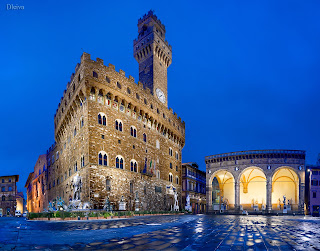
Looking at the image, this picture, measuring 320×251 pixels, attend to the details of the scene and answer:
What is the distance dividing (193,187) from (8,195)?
45.8 metres

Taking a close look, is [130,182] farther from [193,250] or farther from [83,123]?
[193,250]

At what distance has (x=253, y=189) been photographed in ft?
185

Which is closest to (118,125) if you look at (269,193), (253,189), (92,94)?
(92,94)

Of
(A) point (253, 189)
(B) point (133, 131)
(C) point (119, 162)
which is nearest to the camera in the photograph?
(C) point (119, 162)

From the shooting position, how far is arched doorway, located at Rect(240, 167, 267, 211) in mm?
54969

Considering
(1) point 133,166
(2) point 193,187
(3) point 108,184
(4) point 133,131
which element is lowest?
(2) point 193,187

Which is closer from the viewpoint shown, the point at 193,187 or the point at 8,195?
the point at 193,187

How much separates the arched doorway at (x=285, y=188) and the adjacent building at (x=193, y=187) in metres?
16.4

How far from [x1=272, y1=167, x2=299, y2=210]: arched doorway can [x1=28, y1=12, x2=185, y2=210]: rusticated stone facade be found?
22.9 metres

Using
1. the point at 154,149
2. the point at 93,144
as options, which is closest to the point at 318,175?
the point at 154,149

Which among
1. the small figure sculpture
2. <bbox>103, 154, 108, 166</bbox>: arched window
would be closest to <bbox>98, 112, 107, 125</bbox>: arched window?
<bbox>103, 154, 108, 166</bbox>: arched window

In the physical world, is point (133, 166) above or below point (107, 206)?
above

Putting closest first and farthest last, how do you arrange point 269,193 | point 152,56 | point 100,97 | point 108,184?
1. point 108,184
2. point 100,97
3. point 152,56
4. point 269,193

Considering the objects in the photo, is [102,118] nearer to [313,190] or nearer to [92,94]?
[92,94]
